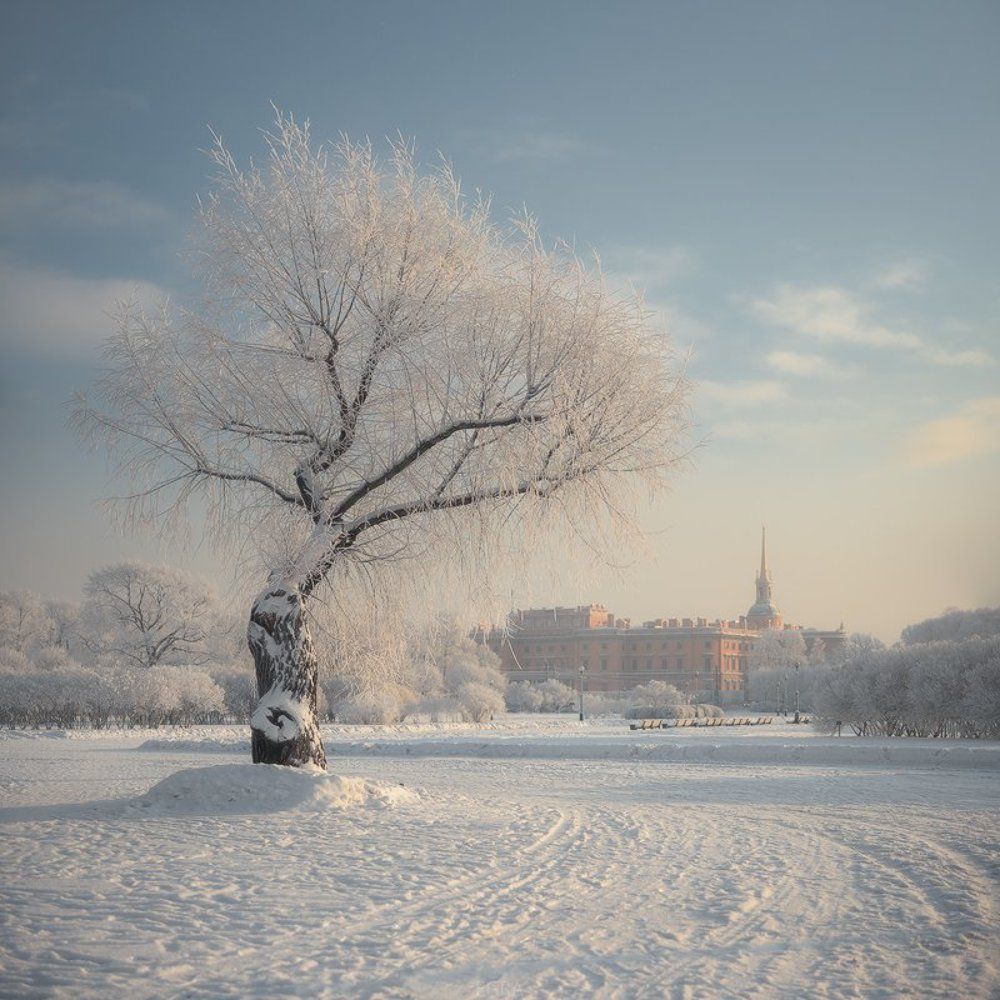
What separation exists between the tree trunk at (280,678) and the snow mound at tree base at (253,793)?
532 mm

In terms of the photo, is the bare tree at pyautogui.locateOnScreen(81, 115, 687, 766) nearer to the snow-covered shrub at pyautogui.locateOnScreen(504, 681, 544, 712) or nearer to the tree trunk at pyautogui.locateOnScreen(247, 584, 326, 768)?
the tree trunk at pyautogui.locateOnScreen(247, 584, 326, 768)

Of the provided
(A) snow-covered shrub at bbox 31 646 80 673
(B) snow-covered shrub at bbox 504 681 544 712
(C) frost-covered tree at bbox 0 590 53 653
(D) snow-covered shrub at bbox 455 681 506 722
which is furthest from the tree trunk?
(B) snow-covered shrub at bbox 504 681 544 712

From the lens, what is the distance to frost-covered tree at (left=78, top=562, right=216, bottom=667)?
58125mm

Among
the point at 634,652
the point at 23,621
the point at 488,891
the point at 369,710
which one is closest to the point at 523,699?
the point at 369,710

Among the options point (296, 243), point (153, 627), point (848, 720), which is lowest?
point (848, 720)

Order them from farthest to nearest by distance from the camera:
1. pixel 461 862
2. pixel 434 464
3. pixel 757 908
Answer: pixel 434 464 < pixel 461 862 < pixel 757 908

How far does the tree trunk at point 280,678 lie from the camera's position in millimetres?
13383

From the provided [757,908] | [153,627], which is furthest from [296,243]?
[153,627]

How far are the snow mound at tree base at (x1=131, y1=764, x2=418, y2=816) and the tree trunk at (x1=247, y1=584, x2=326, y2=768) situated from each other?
532 millimetres

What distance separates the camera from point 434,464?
13.3m

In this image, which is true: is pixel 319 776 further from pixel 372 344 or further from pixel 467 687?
pixel 467 687

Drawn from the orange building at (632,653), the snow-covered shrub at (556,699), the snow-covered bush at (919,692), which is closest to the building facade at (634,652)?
the orange building at (632,653)

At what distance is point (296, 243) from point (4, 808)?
7.94 meters

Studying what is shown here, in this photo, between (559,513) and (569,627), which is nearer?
(559,513)
